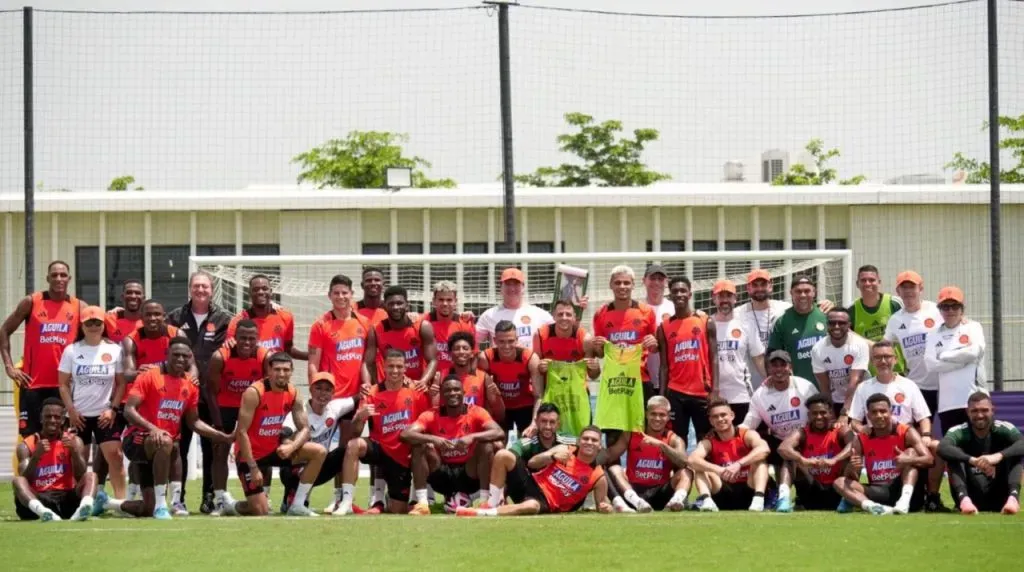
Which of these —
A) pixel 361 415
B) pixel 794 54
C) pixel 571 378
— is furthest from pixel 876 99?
pixel 361 415

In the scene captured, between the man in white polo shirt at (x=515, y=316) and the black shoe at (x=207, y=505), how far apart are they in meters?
2.66

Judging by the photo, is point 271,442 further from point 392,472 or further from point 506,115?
point 506,115

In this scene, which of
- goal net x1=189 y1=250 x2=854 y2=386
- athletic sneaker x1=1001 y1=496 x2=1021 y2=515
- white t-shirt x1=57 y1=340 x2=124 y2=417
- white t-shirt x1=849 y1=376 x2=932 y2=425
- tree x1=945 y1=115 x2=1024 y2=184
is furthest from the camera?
tree x1=945 y1=115 x2=1024 y2=184

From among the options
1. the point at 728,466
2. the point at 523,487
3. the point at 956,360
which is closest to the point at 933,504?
the point at 956,360

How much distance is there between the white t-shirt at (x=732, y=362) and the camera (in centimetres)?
1269

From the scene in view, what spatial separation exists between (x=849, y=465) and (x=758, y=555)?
124 inches

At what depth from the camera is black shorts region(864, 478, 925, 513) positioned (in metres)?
11.4

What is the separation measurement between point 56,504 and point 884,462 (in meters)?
6.55

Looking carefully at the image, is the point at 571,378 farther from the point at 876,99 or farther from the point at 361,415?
the point at 876,99

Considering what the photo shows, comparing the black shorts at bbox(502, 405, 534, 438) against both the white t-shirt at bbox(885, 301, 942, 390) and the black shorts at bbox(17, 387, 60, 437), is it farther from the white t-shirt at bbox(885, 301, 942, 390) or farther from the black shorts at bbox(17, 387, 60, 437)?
the black shorts at bbox(17, 387, 60, 437)

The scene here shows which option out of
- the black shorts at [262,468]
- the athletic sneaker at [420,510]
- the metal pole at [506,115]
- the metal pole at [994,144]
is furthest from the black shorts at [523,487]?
the metal pole at [994,144]

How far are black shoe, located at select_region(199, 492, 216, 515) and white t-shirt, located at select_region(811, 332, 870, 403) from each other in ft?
17.2

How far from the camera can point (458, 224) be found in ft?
78.8

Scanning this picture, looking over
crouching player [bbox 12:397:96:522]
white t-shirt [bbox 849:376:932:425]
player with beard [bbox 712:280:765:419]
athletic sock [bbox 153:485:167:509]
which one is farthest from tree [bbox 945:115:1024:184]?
crouching player [bbox 12:397:96:522]
